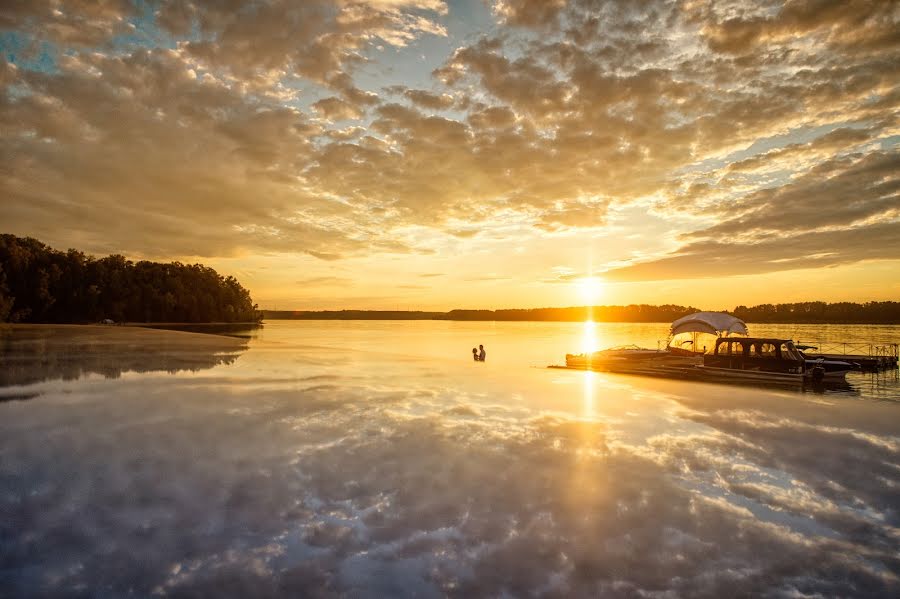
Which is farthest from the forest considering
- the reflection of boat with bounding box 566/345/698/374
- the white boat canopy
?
the white boat canopy

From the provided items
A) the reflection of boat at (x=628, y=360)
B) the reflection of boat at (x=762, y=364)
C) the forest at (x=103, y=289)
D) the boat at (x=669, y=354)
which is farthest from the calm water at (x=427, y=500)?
the forest at (x=103, y=289)

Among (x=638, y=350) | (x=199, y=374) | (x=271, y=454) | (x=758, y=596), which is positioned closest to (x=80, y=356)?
(x=199, y=374)

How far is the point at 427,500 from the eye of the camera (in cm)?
805

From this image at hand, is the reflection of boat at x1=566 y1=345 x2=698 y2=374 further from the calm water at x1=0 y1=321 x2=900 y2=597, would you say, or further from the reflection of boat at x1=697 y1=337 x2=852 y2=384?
the calm water at x1=0 y1=321 x2=900 y2=597

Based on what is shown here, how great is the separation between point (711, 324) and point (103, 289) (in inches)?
5058

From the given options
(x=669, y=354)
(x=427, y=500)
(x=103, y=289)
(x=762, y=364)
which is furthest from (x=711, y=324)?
(x=103, y=289)

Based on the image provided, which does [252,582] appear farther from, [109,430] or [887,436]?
[887,436]

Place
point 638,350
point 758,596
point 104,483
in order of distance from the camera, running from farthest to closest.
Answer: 1. point 638,350
2. point 104,483
3. point 758,596

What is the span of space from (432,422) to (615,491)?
254 inches

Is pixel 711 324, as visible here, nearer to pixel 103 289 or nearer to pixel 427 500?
pixel 427 500

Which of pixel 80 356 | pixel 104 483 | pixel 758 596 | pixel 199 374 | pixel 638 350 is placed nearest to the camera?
pixel 758 596

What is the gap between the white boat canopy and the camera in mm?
41062

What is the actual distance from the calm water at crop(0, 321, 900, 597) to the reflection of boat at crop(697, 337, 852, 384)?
53.4 feet

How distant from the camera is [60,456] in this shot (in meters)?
9.53
